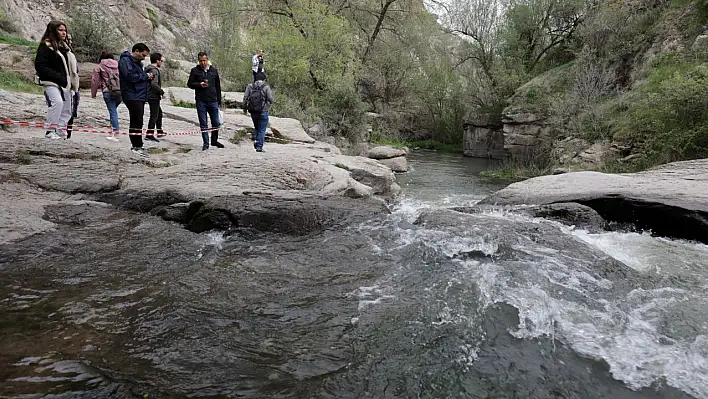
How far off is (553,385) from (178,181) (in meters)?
5.62

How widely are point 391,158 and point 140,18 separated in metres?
22.1

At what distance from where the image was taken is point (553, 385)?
105 inches

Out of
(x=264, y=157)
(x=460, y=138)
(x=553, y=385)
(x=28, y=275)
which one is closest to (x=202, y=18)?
(x=460, y=138)

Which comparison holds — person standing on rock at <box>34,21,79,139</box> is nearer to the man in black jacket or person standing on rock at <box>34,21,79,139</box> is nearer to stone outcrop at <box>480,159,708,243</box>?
the man in black jacket

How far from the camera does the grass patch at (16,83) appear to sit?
36.6ft

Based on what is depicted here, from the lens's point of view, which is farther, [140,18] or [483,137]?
[140,18]

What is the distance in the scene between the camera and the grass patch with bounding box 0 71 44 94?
11163 millimetres

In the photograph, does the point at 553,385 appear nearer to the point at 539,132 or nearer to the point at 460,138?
the point at 539,132

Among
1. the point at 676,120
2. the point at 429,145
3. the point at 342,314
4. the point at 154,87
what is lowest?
the point at 342,314

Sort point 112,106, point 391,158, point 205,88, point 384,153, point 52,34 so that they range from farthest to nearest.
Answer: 1. point 384,153
2. point 391,158
3. point 112,106
4. point 205,88
5. point 52,34

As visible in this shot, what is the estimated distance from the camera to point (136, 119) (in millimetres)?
7152

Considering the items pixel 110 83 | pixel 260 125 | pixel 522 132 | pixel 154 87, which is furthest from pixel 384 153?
pixel 110 83

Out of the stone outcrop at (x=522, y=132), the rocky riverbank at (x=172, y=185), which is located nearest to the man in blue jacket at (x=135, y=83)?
the rocky riverbank at (x=172, y=185)

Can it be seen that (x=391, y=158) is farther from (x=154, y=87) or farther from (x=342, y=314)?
(x=342, y=314)
